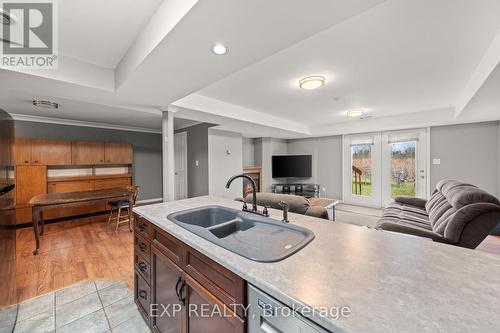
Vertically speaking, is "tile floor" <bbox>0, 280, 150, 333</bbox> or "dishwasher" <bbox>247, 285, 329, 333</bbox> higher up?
"dishwasher" <bbox>247, 285, 329, 333</bbox>

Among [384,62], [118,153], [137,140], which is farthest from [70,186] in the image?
[384,62]

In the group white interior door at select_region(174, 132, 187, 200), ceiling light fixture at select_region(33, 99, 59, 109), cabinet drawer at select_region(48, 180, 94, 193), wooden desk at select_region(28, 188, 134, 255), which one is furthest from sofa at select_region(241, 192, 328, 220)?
cabinet drawer at select_region(48, 180, 94, 193)

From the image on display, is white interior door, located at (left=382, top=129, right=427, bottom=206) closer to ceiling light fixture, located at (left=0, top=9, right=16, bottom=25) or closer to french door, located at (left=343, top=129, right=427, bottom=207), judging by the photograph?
french door, located at (left=343, top=129, right=427, bottom=207)

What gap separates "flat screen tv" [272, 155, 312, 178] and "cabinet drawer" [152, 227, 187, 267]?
5.60 meters

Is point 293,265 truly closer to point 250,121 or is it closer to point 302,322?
point 302,322

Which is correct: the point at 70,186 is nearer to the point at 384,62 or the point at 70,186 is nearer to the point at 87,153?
the point at 87,153

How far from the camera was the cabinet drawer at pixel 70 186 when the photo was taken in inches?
163

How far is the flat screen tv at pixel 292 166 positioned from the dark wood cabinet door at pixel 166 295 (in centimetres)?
560

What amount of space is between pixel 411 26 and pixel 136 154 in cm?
592

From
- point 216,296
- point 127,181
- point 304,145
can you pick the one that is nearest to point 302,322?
point 216,296

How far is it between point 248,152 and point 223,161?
75.0 inches

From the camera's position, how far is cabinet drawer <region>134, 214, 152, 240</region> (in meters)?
1.52

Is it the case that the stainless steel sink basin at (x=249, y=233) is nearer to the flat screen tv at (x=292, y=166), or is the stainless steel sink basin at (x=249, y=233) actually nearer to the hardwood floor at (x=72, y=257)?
the hardwood floor at (x=72, y=257)

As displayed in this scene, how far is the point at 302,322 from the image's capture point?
626 mm
